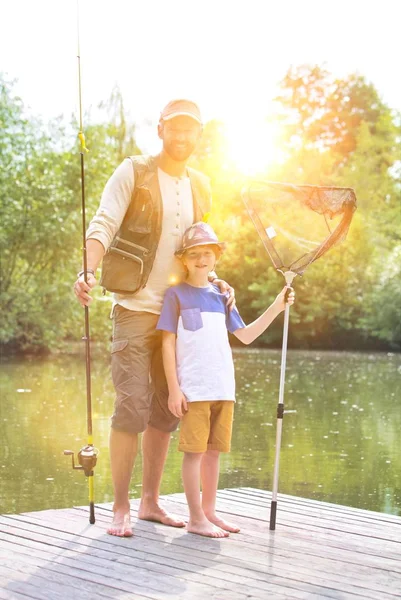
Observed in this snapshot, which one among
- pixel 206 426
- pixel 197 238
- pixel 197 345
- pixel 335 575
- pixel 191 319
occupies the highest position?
pixel 197 238

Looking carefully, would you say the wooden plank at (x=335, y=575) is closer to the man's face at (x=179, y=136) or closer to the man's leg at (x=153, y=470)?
the man's leg at (x=153, y=470)

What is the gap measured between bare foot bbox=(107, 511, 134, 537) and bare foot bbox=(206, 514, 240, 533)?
1.29ft

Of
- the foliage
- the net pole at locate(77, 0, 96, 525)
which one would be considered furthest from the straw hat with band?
the foliage

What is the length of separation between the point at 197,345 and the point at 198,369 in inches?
3.9

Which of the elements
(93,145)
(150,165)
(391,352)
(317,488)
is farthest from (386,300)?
(150,165)

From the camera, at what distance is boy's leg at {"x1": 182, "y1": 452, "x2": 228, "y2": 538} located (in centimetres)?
446

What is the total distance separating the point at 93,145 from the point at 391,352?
1099 centimetres

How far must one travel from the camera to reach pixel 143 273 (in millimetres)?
4492

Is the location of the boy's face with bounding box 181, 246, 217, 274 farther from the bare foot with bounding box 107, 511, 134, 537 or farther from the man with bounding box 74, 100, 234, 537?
the bare foot with bounding box 107, 511, 134, 537

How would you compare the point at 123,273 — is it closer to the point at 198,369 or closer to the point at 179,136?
the point at 198,369

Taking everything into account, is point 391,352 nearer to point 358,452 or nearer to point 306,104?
point 306,104

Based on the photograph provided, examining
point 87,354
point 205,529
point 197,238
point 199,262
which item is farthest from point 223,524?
point 197,238

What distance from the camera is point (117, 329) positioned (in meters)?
4.54

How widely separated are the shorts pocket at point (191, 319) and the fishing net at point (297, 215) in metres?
0.62
